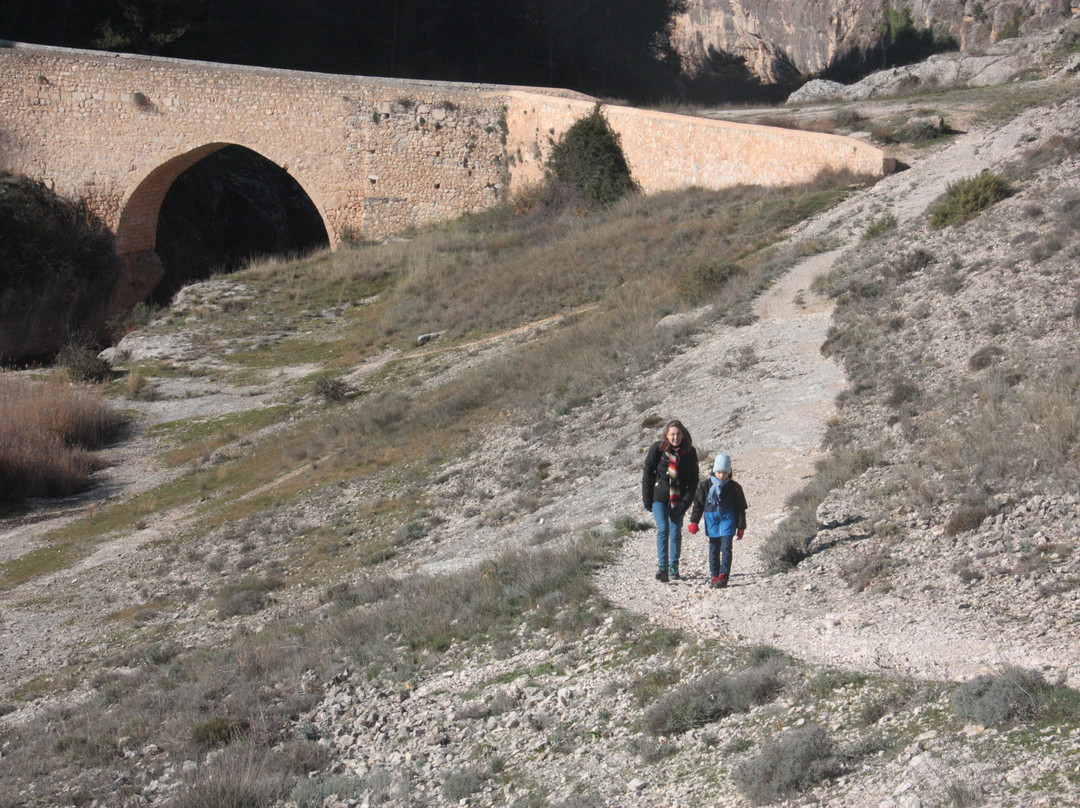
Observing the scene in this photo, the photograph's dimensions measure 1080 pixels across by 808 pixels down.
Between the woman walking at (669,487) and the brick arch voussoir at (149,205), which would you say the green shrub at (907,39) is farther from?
the woman walking at (669,487)

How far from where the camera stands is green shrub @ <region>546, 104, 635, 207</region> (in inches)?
947

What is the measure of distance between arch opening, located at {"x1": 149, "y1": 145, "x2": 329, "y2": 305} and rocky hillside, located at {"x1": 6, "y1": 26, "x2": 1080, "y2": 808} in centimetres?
1493

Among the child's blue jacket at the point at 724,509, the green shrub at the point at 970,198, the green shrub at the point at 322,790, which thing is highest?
the green shrub at the point at 970,198

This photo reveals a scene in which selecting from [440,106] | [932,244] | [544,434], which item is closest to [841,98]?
[440,106]

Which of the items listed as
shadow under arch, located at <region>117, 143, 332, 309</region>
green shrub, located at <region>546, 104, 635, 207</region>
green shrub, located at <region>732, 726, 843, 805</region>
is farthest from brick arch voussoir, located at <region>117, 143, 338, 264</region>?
green shrub, located at <region>732, 726, 843, 805</region>

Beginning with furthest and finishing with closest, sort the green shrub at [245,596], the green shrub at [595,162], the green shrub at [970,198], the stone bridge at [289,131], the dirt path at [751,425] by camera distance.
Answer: the stone bridge at [289,131] < the green shrub at [595,162] < the green shrub at [970,198] < the green shrub at [245,596] < the dirt path at [751,425]

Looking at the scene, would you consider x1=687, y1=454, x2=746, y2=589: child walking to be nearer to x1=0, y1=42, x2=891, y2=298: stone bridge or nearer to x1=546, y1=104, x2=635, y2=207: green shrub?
x1=546, y1=104, x2=635, y2=207: green shrub

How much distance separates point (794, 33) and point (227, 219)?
2703cm

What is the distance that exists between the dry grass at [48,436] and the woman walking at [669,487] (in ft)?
37.9

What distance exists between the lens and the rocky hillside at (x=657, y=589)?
519 centimetres

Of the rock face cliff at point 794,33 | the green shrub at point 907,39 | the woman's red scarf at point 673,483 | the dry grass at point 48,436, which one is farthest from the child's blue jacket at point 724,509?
the green shrub at point 907,39

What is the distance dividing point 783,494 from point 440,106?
20.2 metres

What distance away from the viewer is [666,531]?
7375mm

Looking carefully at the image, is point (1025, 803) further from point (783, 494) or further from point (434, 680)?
point (783, 494)
